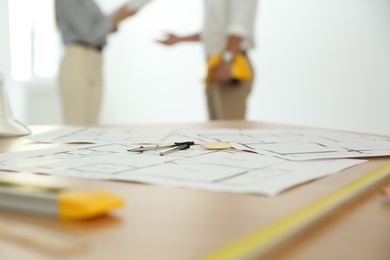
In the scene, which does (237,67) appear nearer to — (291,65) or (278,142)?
(278,142)

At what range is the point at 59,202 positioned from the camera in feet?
0.81

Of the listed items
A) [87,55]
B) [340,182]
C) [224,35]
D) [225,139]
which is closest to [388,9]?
[224,35]

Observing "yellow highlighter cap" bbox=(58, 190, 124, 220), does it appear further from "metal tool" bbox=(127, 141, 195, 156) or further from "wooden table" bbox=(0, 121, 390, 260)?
"metal tool" bbox=(127, 141, 195, 156)

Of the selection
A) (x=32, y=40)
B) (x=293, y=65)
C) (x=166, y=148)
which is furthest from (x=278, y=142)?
(x=32, y=40)

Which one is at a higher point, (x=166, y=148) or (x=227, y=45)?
(x=227, y=45)

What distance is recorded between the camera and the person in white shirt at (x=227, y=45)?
1.52 m

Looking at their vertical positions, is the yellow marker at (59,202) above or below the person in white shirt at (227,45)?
below

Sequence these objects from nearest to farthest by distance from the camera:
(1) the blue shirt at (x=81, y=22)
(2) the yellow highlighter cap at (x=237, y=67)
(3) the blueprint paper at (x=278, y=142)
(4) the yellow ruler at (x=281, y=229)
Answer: (4) the yellow ruler at (x=281, y=229) → (3) the blueprint paper at (x=278, y=142) → (2) the yellow highlighter cap at (x=237, y=67) → (1) the blue shirt at (x=81, y=22)

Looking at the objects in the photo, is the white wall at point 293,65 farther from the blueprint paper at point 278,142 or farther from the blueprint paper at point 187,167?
the blueprint paper at point 187,167

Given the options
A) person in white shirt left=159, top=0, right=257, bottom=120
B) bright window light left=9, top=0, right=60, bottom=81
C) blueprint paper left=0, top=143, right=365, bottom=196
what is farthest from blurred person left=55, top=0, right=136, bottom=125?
blueprint paper left=0, top=143, right=365, bottom=196

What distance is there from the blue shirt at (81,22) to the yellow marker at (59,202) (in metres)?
1.59

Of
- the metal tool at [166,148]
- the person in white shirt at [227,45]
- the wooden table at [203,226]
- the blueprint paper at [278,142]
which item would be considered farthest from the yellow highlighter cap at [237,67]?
the wooden table at [203,226]

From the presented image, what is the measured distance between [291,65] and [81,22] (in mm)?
1375

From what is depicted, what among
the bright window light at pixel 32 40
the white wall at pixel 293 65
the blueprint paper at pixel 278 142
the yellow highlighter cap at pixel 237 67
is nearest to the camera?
the blueprint paper at pixel 278 142
